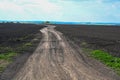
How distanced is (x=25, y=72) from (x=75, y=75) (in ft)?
9.27

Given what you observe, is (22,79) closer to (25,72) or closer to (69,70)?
(25,72)

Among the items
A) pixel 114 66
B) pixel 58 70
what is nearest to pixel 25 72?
pixel 58 70

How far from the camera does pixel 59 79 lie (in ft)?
44.2

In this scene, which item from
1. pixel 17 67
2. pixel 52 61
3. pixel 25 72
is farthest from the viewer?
pixel 52 61

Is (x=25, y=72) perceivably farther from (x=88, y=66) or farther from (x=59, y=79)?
(x=88, y=66)

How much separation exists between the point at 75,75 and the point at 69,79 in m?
1.14

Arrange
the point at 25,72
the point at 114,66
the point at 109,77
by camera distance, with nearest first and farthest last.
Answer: the point at 109,77, the point at 25,72, the point at 114,66

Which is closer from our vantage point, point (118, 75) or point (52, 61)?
point (118, 75)

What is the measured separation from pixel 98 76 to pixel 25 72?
3.96 metres

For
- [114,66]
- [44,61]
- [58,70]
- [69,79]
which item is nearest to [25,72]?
[58,70]

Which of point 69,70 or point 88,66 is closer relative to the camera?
point 69,70

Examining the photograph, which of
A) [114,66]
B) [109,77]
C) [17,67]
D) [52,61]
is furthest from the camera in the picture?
[52,61]

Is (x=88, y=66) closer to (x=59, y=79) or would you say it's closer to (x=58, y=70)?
(x=58, y=70)

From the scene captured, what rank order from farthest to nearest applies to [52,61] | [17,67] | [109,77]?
[52,61]
[17,67]
[109,77]
